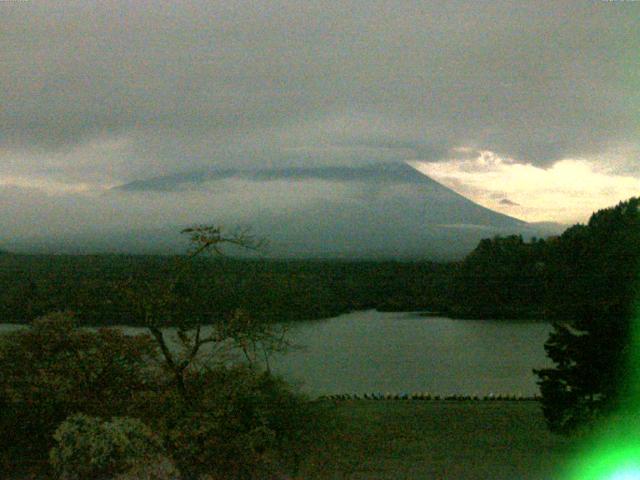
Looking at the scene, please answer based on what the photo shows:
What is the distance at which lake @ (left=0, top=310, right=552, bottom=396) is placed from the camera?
1591 centimetres

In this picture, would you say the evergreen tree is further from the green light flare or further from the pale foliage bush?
the pale foliage bush

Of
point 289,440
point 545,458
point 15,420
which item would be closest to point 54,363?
point 15,420

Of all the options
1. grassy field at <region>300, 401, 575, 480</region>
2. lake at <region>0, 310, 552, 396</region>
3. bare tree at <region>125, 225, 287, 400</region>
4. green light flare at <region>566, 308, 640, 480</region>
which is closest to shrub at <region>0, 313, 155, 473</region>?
bare tree at <region>125, 225, 287, 400</region>

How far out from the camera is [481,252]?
3139cm

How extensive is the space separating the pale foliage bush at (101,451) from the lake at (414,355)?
740 centimetres

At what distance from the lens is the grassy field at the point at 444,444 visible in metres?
7.24

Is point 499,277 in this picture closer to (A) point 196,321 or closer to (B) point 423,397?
(B) point 423,397

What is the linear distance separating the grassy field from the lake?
237 cm

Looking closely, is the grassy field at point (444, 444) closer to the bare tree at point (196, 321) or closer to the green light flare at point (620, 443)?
the green light flare at point (620, 443)

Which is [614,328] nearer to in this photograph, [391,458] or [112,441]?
[391,458]

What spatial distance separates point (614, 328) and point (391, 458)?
2.89 metres

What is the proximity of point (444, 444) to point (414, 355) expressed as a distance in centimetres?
1167

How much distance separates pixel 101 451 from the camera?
15.0ft

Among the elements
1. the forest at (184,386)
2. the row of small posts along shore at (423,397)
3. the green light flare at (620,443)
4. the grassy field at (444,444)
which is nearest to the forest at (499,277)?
the row of small posts along shore at (423,397)
